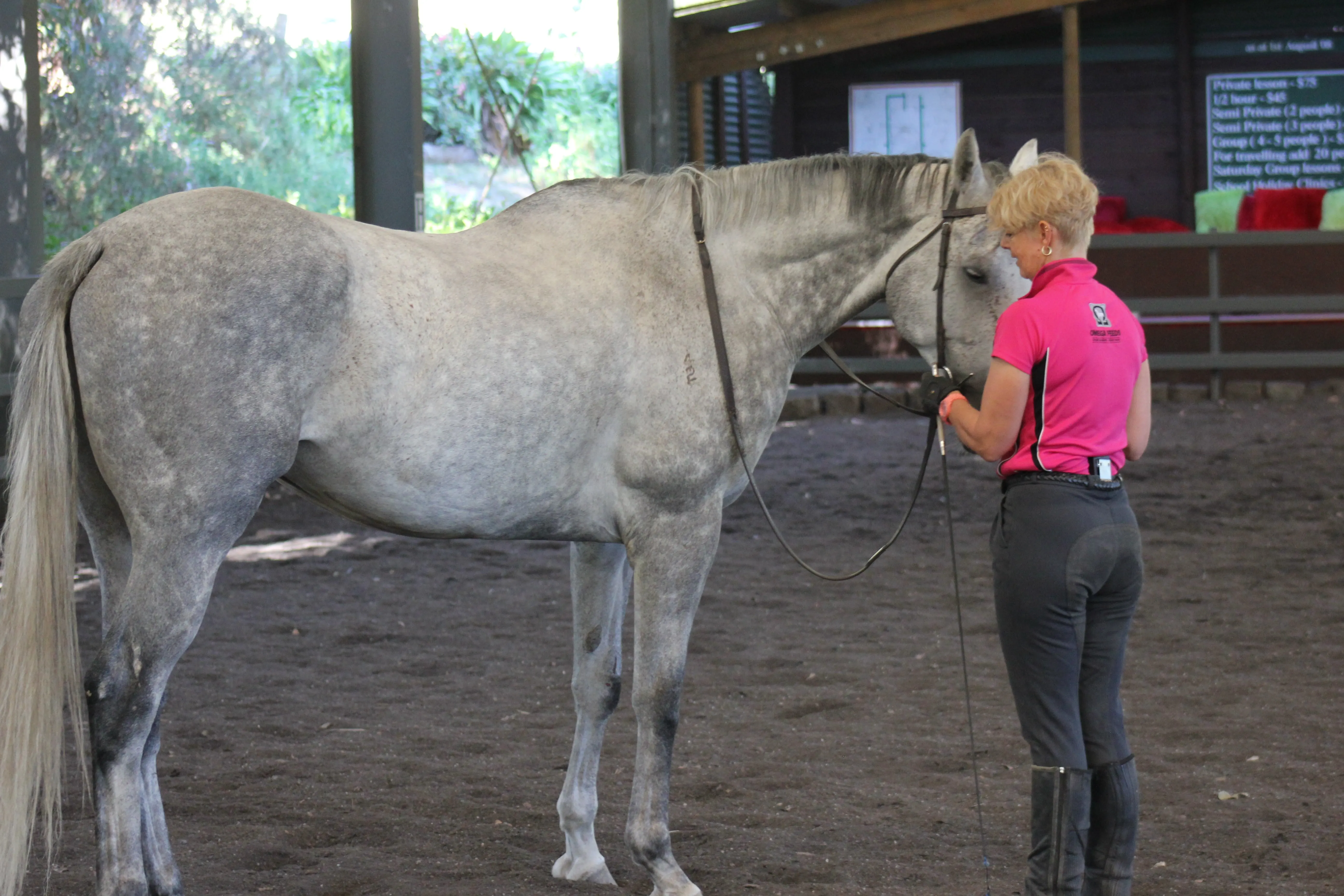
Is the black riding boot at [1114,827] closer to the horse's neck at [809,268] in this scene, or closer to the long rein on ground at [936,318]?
the long rein on ground at [936,318]

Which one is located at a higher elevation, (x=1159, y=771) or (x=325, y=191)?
(x=325, y=191)

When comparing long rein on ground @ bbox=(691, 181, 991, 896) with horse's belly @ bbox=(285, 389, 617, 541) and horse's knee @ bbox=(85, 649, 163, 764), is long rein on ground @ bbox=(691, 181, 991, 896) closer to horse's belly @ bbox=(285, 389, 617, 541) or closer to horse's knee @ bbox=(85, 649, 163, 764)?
horse's belly @ bbox=(285, 389, 617, 541)

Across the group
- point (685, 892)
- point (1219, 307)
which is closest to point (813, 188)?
point (685, 892)

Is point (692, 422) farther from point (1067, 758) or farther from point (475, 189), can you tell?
point (475, 189)

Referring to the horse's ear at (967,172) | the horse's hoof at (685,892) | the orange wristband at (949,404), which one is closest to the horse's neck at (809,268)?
the horse's ear at (967,172)

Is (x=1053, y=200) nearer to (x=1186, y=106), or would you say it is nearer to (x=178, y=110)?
(x=178, y=110)

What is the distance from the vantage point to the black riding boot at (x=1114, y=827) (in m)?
2.53

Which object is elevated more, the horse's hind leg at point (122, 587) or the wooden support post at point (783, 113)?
the wooden support post at point (783, 113)

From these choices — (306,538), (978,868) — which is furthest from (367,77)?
(978,868)

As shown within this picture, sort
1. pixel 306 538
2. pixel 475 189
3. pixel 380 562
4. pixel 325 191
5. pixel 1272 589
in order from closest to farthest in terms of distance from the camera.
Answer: pixel 1272 589 < pixel 380 562 < pixel 306 538 < pixel 325 191 < pixel 475 189

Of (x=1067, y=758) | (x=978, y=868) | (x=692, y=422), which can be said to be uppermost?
(x=692, y=422)

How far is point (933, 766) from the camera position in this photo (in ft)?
12.5

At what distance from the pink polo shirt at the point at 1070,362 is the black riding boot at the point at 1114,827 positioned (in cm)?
59

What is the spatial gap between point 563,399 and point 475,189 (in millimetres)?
7387
